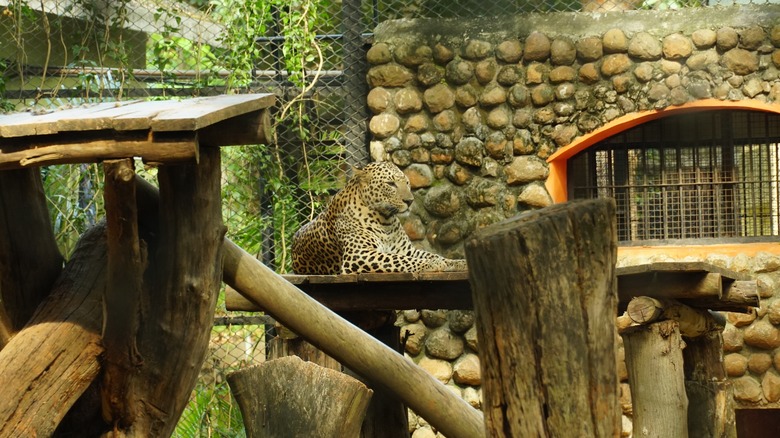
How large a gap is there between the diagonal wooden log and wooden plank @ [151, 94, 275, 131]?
49 cm

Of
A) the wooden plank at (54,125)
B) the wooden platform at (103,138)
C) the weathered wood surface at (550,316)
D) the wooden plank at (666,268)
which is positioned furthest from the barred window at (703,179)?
the wooden plank at (54,125)

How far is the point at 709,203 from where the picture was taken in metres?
8.12

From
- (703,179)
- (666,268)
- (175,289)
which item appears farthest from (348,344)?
(703,179)

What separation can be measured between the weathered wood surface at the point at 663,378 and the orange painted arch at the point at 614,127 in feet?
8.85

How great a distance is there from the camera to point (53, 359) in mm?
2846

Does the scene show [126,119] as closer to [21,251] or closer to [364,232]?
[21,251]

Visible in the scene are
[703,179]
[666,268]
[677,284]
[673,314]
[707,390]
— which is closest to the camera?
[666,268]

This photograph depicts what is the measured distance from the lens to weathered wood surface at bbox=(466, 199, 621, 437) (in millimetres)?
2486

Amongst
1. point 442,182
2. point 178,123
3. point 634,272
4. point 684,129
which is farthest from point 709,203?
point 178,123

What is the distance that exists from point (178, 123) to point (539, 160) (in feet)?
19.4

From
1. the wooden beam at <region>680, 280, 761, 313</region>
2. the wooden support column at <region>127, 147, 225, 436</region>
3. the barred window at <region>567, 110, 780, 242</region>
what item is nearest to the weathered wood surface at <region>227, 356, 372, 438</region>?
the wooden support column at <region>127, 147, 225, 436</region>

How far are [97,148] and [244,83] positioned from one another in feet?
20.2

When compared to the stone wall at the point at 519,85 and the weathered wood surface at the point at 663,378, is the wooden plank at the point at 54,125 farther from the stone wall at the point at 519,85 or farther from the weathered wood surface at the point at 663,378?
the stone wall at the point at 519,85

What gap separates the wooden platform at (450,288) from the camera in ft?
17.9
